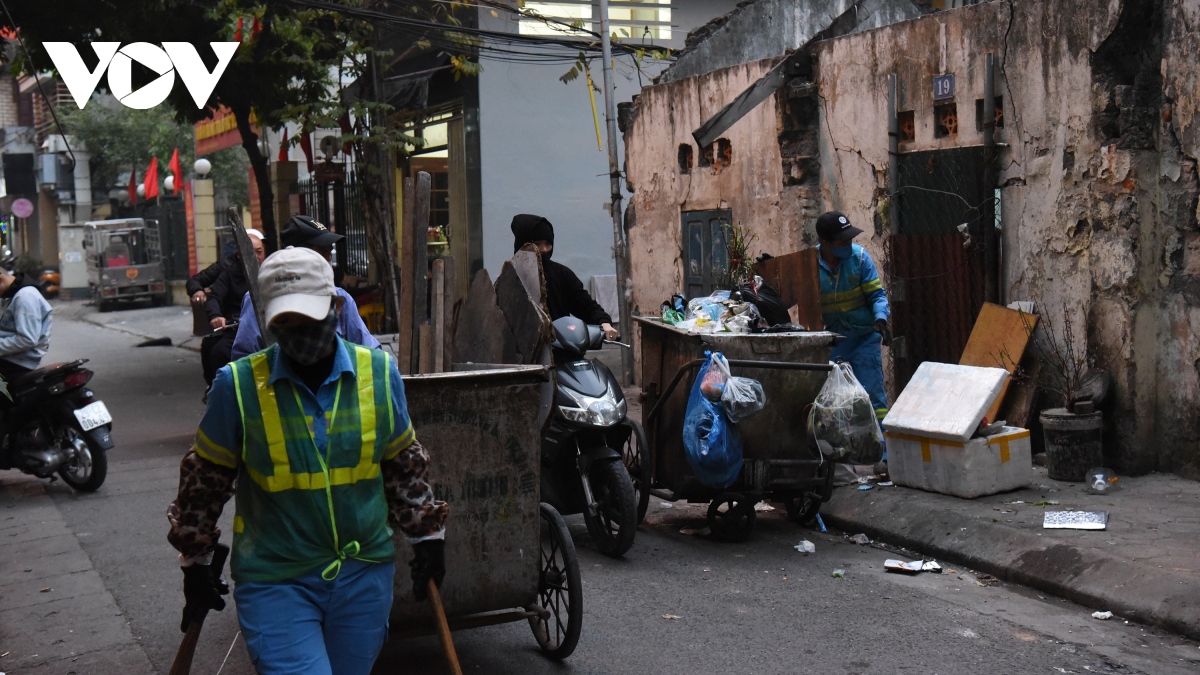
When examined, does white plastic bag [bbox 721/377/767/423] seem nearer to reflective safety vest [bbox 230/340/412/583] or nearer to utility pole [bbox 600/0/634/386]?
reflective safety vest [bbox 230/340/412/583]

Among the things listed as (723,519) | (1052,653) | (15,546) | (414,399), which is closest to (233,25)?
(15,546)

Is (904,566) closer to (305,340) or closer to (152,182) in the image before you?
(305,340)

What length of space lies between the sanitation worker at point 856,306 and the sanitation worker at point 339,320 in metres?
3.57

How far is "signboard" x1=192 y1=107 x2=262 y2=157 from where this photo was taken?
23.9m

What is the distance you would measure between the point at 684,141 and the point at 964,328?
4.52m

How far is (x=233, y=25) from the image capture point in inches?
599

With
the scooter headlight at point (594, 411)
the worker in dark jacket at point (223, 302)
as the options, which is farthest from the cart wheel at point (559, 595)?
the worker in dark jacket at point (223, 302)

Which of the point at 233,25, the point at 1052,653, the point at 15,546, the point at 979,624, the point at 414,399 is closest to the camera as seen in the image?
the point at 414,399

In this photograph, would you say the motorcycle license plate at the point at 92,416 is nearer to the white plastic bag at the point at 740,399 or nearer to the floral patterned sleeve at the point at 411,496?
the white plastic bag at the point at 740,399

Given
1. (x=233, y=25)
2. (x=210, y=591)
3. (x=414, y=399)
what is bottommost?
(x=210, y=591)

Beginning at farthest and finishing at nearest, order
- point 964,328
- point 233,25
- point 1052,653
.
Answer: point 233,25, point 964,328, point 1052,653

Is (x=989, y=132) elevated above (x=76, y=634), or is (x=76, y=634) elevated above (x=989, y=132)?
(x=989, y=132)

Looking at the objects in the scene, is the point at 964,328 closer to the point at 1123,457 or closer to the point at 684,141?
the point at 1123,457

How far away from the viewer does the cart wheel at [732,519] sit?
21.1 feet
